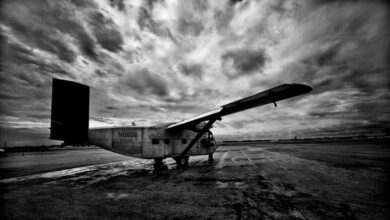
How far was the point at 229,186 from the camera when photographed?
736cm

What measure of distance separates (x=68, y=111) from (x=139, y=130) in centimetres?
453

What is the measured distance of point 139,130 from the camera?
478 inches

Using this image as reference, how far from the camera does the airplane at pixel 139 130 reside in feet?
28.0

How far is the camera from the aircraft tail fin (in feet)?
27.9

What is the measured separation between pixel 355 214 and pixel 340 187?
3.10 metres

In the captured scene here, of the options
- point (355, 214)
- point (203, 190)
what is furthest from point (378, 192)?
point (203, 190)

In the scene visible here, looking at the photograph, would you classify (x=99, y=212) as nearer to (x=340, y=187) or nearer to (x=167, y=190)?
(x=167, y=190)

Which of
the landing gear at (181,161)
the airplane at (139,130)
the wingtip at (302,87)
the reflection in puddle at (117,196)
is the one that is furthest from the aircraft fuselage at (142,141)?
the wingtip at (302,87)

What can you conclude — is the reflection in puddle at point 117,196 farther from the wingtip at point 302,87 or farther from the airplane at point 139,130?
the wingtip at point 302,87

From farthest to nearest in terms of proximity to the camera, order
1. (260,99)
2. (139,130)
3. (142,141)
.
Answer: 1. (139,130)
2. (142,141)
3. (260,99)

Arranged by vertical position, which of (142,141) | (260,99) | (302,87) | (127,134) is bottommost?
(142,141)

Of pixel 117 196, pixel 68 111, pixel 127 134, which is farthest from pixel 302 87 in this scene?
pixel 68 111

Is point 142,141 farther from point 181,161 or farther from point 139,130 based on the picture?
point 181,161

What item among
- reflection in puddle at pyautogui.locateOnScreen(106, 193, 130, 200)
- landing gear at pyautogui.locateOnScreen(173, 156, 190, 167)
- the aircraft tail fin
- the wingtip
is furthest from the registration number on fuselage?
the wingtip
